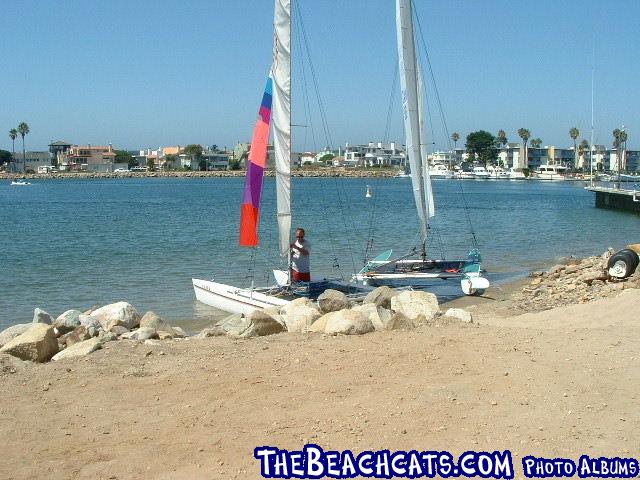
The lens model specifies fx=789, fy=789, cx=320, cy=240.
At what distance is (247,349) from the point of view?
9828 millimetres

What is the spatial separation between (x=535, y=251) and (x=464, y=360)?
26880 mm

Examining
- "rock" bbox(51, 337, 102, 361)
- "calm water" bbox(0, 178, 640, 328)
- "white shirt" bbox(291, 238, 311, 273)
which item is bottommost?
"calm water" bbox(0, 178, 640, 328)

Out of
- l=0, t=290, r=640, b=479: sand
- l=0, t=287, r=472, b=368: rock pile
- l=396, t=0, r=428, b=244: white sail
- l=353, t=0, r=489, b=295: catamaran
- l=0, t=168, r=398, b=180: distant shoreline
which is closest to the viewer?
l=0, t=290, r=640, b=479: sand

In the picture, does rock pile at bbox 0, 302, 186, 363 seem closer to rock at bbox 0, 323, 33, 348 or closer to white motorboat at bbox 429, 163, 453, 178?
rock at bbox 0, 323, 33, 348

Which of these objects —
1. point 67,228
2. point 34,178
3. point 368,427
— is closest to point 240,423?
point 368,427

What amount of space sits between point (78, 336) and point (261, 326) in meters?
2.85

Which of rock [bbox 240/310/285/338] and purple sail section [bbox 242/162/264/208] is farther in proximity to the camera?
purple sail section [bbox 242/162/264/208]

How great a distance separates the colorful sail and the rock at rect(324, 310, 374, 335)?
6.27 m

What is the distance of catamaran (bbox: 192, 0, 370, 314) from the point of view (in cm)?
1678

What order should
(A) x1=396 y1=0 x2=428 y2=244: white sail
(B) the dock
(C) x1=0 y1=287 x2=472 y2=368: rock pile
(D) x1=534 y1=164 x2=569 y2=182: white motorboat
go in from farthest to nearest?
(D) x1=534 y1=164 x2=569 y2=182: white motorboat, (B) the dock, (A) x1=396 y1=0 x2=428 y2=244: white sail, (C) x1=0 y1=287 x2=472 y2=368: rock pile

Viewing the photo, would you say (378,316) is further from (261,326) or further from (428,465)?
(428,465)

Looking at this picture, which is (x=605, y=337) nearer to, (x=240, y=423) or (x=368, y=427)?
(x=368, y=427)

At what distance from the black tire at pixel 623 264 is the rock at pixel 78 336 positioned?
1273 cm

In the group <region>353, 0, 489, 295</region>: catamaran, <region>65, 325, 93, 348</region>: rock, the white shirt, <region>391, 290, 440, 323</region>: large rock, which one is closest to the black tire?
<region>353, 0, 489, 295</region>: catamaran
